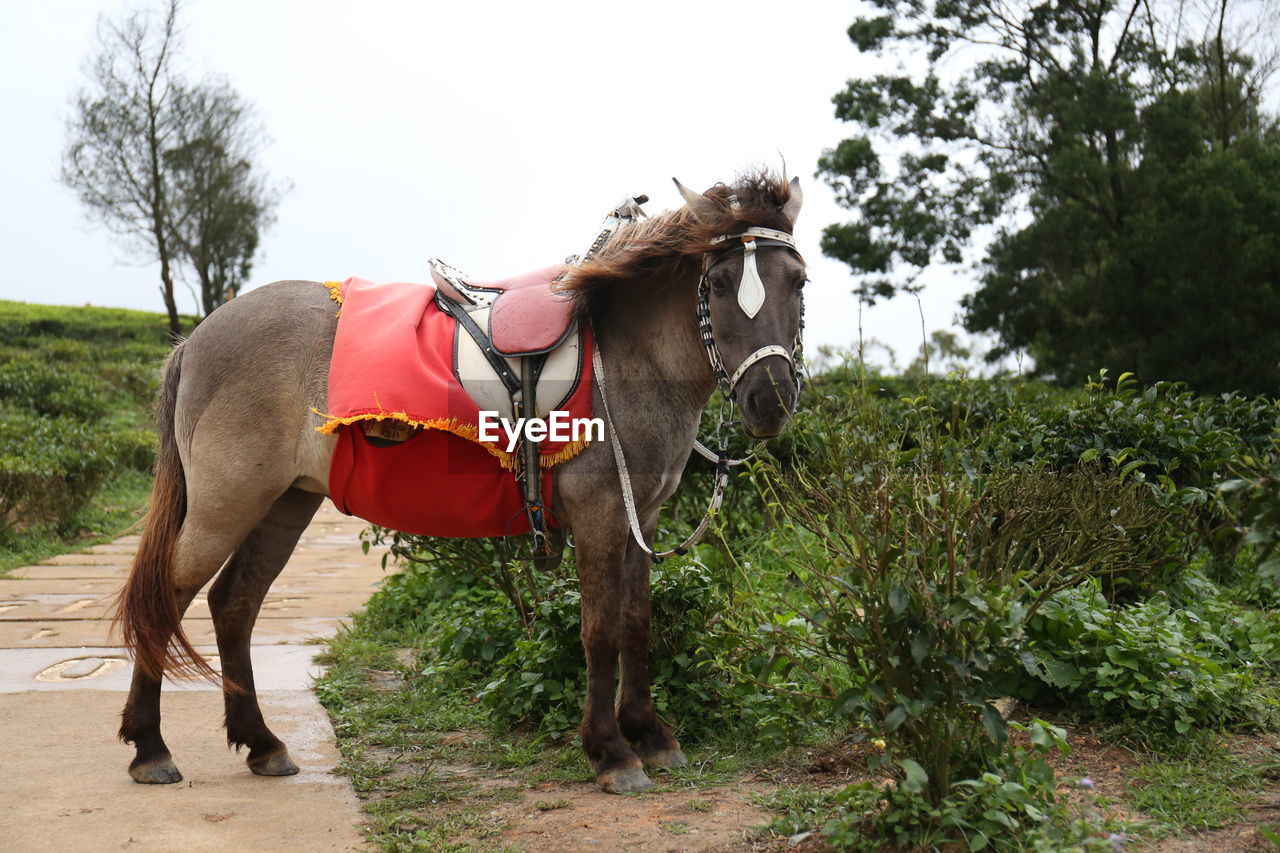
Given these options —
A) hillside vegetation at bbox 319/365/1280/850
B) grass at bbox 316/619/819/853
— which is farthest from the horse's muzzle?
grass at bbox 316/619/819/853

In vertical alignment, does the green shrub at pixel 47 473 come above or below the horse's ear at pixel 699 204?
below

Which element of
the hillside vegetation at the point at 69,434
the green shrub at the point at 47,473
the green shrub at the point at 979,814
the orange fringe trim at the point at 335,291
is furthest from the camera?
the hillside vegetation at the point at 69,434

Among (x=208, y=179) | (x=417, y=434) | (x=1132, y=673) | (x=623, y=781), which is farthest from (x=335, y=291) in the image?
(x=208, y=179)

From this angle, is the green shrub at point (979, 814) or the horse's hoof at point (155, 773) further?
the horse's hoof at point (155, 773)

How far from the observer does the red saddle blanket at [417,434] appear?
140 inches

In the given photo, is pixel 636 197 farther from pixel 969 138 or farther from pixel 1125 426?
pixel 969 138

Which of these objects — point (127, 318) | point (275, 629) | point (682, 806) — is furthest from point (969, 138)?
point (127, 318)

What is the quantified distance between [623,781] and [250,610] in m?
1.59

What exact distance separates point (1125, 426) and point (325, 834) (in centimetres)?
412

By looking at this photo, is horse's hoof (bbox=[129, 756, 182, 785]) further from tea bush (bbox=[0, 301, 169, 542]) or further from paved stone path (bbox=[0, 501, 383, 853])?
tea bush (bbox=[0, 301, 169, 542])

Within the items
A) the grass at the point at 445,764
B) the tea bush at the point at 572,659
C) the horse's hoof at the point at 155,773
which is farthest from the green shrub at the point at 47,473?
the horse's hoof at the point at 155,773

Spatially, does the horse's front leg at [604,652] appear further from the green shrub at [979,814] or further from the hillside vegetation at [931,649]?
the green shrub at [979,814]

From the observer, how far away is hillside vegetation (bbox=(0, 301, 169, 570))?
9.01 metres

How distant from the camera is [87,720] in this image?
4.29m
